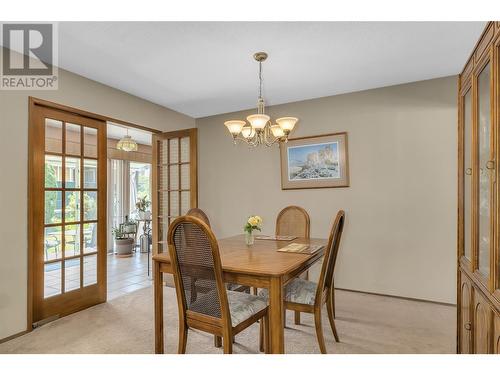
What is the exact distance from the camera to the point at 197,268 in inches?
70.0

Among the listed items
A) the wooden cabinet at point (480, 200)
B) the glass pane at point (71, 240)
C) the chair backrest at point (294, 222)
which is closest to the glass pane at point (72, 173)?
the glass pane at point (71, 240)

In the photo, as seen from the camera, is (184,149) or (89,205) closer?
(89,205)

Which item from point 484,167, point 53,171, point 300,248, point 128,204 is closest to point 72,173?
point 53,171

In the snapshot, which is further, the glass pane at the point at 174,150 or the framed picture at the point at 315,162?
the glass pane at the point at 174,150

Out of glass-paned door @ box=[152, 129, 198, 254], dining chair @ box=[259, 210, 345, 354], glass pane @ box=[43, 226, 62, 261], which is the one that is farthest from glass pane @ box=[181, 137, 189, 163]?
dining chair @ box=[259, 210, 345, 354]

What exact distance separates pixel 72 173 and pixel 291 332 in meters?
2.62

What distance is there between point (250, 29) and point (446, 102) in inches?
88.0

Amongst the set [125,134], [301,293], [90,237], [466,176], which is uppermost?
[125,134]

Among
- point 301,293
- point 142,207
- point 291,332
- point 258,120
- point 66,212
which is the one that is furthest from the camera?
point 142,207

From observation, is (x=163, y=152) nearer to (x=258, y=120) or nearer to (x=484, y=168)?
(x=258, y=120)

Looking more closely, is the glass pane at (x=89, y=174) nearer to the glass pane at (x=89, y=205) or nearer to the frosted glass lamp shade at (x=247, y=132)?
the glass pane at (x=89, y=205)

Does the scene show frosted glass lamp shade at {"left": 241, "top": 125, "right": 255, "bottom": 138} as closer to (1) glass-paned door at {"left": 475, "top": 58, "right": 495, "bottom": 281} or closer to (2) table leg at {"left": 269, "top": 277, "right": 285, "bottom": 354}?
(2) table leg at {"left": 269, "top": 277, "right": 285, "bottom": 354}

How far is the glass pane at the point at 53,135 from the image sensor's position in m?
2.78

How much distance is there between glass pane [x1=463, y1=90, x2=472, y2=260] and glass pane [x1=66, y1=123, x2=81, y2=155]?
132 inches
